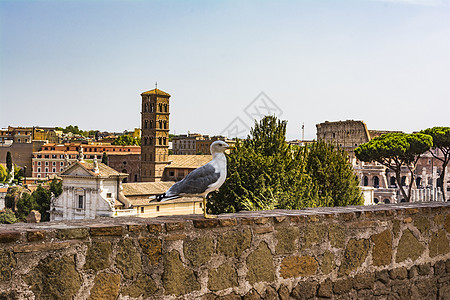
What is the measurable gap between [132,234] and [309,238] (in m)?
1.28

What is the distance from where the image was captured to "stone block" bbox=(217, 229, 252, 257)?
2.99 m

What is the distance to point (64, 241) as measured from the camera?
8.13 feet

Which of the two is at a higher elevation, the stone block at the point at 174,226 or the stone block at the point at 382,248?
the stone block at the point at 174,226

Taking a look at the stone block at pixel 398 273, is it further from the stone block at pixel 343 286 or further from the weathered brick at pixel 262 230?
the weathered brick at pixel 262 230

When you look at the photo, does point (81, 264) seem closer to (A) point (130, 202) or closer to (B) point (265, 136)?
(B) point (265, 136)

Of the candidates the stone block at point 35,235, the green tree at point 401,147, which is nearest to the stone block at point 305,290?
the stone block at point 35,235

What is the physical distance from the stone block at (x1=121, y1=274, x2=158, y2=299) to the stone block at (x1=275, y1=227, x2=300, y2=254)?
2.90 ft

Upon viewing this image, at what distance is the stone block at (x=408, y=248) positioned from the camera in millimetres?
3773

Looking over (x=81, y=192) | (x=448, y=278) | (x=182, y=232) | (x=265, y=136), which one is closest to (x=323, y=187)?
(x=265, y=136)

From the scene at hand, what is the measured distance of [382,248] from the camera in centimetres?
368

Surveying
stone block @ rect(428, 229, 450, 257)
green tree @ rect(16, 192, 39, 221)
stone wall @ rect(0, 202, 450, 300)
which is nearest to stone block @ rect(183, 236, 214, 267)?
stone wall @ rect(0, 202, 450, 300)

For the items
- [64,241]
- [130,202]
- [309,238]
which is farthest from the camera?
[130,202]

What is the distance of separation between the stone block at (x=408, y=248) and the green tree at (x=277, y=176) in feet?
36.5

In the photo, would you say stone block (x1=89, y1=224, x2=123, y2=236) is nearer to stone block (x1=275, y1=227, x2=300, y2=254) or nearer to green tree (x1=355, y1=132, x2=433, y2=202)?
stone block (x1=275, y1=227, x2=300, y2=254)
